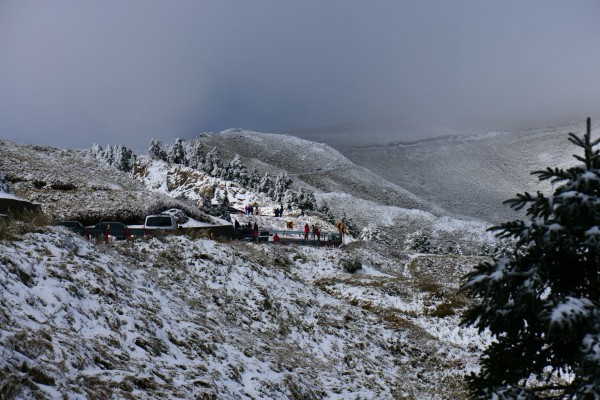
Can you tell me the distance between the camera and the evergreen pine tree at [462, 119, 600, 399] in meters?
5.10

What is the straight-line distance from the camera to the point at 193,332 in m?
12.1

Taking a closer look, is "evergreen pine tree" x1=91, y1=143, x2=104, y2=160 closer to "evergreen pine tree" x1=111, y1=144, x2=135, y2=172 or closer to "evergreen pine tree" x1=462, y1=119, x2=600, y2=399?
"evergreen pine tree" x1=111, y1=144, x2=135, y2=172

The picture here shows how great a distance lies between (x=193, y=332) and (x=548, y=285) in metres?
8.75

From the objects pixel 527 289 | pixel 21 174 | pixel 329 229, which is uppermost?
pixel 21 174

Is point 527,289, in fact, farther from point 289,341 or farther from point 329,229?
point 329,229

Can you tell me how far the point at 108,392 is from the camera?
287 inches

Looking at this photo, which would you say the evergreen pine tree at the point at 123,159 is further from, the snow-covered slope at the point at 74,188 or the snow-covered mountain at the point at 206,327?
the snow-covered mountain at the point at 206,327

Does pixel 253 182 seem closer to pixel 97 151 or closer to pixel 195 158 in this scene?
pixel 195 158

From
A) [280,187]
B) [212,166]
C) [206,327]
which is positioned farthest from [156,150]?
[206,327]

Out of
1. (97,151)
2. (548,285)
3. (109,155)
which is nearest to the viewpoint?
(548,285)

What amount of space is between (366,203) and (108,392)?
128 m

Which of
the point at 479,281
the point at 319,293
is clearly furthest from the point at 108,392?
the point at 319,293

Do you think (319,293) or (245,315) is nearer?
(245,315)

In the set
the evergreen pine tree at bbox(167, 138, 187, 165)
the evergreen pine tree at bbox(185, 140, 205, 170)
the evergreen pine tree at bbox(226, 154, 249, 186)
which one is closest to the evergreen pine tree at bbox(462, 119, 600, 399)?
the evergreen pine tree at bbox(226, 154, 249, 186)
